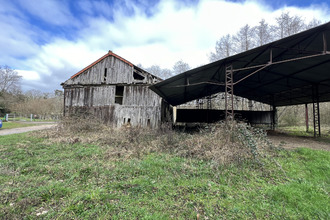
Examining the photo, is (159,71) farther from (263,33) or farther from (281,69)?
(281,69)

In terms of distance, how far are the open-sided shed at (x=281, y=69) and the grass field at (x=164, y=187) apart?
3.63m

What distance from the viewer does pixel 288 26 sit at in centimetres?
1681

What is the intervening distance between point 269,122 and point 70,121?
68.7 ft

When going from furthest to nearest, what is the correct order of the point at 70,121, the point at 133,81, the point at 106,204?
the point at 133,81, the point at 70,121, the point at 106,204

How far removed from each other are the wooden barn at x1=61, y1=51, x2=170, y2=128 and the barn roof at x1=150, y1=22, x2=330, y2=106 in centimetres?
250

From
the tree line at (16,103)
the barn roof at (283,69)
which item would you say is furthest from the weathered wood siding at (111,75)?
the tree line at (16,103)

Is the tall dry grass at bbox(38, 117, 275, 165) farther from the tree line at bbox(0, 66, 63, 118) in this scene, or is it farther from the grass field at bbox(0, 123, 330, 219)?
the tree line at bbox(0, 66, 63, 118)

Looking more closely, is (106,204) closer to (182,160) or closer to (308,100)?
(182,160)

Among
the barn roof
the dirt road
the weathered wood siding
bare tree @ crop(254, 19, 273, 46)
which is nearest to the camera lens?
the barn roof

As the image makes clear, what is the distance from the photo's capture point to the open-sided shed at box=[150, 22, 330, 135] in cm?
541

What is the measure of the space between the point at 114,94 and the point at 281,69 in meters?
12.0

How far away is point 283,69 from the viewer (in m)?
8.18

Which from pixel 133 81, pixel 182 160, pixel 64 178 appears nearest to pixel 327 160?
pixel 182 160

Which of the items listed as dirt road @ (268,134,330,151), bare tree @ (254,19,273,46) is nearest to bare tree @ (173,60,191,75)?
bare tree @ (254,19,273,46)
